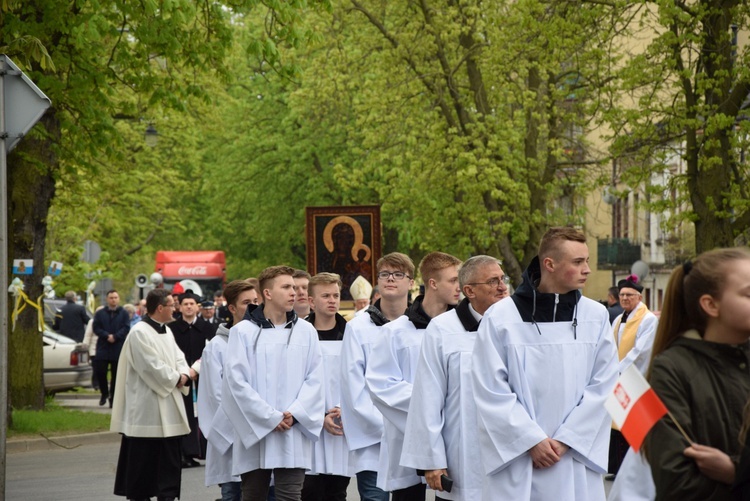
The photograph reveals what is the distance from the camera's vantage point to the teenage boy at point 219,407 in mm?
10062

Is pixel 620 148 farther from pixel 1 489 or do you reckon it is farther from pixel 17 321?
pixel 1 489

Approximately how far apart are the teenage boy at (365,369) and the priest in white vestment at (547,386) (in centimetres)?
258

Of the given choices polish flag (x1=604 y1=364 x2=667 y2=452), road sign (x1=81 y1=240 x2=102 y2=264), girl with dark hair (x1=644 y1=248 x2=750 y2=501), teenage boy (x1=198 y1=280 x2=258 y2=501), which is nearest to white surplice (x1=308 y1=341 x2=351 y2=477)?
teenage boy (x1=198 y1=280 x2=258 y2=501)

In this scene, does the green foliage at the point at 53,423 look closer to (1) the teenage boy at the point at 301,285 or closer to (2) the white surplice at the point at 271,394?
(1) the teenage boy at the point at 301,285

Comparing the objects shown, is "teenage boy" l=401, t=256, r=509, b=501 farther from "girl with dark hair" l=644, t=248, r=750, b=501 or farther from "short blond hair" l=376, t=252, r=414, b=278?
"girl with dark hair" l=644, t=248, r=750, b=501

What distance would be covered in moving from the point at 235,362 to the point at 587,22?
44.0 feet

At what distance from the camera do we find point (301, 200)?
46.4m

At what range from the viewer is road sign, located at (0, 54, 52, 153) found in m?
10.5

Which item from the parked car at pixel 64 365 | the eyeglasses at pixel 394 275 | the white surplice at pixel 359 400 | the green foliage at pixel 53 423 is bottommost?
the green foliage at pixel 53 423

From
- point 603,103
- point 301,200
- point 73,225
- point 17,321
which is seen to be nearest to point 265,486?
point 17,321

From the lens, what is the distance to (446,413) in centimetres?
730

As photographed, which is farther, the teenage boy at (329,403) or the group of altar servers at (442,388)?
the teenage boy at (329,403)

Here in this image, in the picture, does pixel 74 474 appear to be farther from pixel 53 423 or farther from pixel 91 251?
pixel 91 251

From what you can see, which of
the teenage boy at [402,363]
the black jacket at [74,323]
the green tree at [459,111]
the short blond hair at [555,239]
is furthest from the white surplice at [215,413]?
the black jacket at [74,323]
